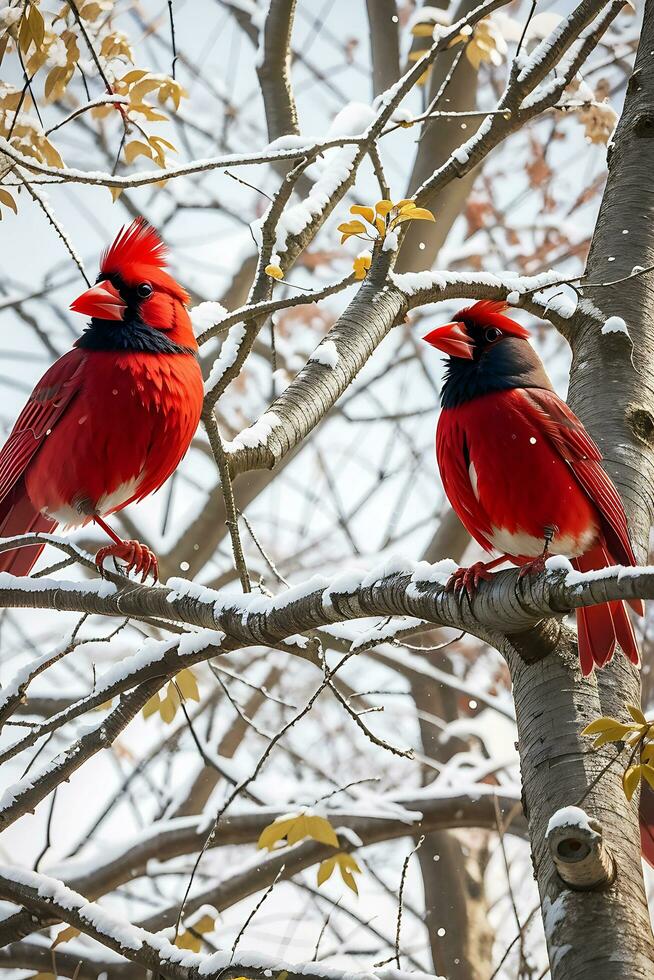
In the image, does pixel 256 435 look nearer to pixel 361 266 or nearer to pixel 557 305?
pixel 361 266

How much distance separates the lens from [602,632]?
2041 millimetres

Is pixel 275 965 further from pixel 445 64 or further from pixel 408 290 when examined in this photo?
pixel 445 64

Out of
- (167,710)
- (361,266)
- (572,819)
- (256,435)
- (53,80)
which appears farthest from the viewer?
(167,710)

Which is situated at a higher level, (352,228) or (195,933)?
(352,228)

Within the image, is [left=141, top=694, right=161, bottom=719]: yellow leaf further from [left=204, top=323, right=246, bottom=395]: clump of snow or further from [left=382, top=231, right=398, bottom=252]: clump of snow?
[left=382, top=231, right=398, bottom=252]: clump of snow

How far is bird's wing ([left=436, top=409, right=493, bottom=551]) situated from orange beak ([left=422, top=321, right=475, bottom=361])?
168 mm

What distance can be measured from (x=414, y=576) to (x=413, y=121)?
126 cm

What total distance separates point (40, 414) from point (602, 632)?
1639mm

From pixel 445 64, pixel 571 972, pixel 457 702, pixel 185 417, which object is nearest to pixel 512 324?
pixel 185 417

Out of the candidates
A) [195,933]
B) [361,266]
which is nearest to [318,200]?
[361,266]

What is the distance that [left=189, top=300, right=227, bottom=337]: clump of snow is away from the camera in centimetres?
274

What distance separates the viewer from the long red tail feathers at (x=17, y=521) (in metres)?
2.86

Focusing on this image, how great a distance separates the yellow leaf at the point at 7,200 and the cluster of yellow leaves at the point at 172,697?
132cm

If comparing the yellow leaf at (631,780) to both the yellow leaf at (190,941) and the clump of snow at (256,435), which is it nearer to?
the clump of snow at (256,435)
